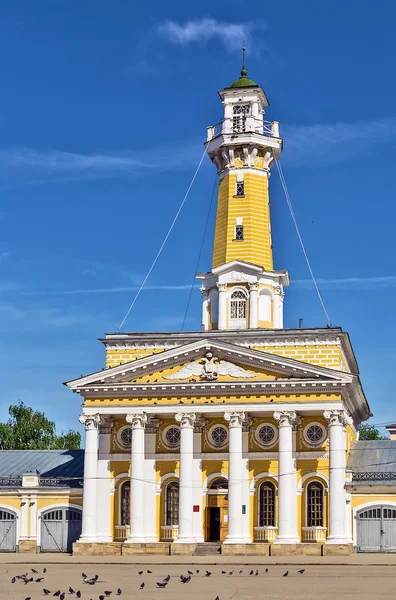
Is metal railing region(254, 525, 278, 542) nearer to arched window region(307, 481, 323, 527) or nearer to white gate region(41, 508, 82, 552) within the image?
arched window region(307, 481, 323, 527)

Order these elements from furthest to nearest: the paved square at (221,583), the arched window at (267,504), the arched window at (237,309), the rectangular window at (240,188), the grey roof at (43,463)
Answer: the rectangular window at (240,188)
the grey roof at (43,463)
the arched window at (237,309)
the arched window at (267,504)
the paved square at (221,583)

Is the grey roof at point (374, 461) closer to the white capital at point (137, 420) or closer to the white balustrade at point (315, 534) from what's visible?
the white balustrade at point (315, 534)

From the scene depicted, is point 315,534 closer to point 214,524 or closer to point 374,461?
point 214,524

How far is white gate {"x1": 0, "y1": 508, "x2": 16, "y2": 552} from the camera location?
5512 cm

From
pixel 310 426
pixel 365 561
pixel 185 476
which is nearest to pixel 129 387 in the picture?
pixel 185 476

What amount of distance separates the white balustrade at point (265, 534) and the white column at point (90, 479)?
25.0 feet

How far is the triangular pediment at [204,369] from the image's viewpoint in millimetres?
50719

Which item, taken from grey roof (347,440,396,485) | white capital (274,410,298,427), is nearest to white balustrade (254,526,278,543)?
grey roof (347,440,396,485)

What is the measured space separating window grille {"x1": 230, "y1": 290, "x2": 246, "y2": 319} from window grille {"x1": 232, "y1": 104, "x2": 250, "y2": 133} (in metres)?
9.20

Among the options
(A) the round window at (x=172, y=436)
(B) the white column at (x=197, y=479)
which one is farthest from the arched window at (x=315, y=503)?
(A) the round window at (x=172, y=436)

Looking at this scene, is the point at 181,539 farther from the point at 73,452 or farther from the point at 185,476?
the point at 73,452

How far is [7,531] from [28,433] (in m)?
33.0

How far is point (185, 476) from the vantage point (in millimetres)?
51188

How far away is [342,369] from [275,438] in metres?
4.92
